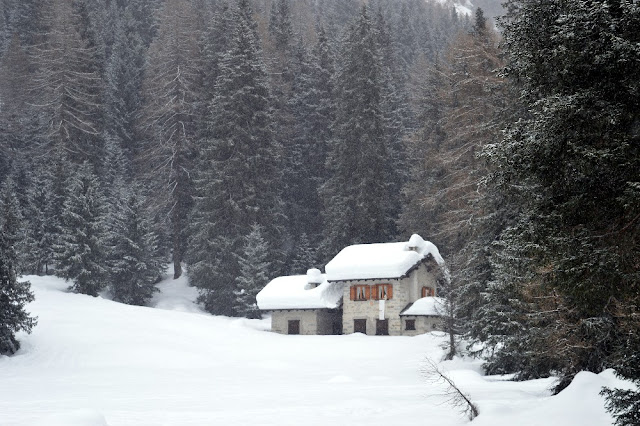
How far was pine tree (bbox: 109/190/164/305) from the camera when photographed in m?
49.5

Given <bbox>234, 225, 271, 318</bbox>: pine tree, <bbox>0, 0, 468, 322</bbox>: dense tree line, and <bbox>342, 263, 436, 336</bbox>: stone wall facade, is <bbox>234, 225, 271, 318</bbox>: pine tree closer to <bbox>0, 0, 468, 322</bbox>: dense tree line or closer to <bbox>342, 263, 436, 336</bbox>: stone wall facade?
<bbox>0, 0, 468, 322</bbox>: dense tree line

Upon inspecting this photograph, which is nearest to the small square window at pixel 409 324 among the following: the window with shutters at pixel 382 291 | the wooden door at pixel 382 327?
the wooden door at pixel 382 327

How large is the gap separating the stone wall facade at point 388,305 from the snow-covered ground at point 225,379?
3.56m

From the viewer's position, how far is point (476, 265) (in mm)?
22703

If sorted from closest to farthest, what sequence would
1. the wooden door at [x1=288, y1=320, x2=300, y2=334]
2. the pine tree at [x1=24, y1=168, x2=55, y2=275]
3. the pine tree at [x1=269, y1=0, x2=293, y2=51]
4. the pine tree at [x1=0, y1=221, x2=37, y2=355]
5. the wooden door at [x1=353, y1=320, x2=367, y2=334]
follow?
the pine tree at [x1=0, y1=221, x2=37, y2=355] → the wooden door at [x1=353, y1=320, x2=367, y2=334] → the wooden door at [x1=288, y1=320, x2=300, y2=334] → the pine tree at [x1=24, y1=168, x2=55, y2=275] → the pine tree at [x1=269, y1=0, x2=293, y2=51]

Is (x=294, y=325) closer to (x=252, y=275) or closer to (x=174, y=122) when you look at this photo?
(x=252, y=275)

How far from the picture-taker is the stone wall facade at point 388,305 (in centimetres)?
4325

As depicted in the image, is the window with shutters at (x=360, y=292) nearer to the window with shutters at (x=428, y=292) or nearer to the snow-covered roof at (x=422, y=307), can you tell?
the snow-covered roof at (x=422, y=307)

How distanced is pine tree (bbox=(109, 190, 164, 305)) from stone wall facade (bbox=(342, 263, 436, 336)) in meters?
14.8

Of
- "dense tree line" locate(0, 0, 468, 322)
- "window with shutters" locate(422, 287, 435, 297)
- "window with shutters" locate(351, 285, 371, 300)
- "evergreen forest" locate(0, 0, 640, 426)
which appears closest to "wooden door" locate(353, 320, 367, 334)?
"window with shutters" locate(351, 285, 371, 300)

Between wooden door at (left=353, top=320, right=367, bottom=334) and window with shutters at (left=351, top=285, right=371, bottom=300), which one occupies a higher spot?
window with shutters at (left=351, top=285, right=371, bottom=300)

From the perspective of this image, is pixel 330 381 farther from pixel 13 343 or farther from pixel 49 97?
pixel 49 97

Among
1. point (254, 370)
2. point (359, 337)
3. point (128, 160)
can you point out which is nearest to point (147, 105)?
point (128, 160)

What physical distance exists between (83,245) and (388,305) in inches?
794
